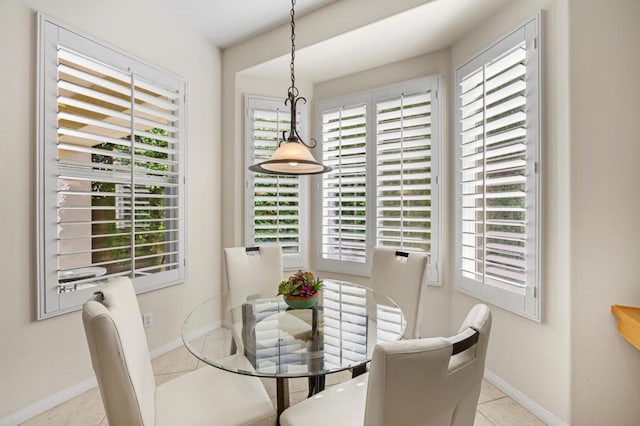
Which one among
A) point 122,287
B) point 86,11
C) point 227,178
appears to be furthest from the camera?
point 227,178

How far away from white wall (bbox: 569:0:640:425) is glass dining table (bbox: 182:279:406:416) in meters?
1.04

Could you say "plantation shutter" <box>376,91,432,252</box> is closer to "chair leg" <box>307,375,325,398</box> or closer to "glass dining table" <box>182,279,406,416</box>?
"glass dining table" <box>182,279,406,416</box>

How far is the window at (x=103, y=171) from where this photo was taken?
1945 millimetres

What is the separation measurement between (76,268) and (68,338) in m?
0.47

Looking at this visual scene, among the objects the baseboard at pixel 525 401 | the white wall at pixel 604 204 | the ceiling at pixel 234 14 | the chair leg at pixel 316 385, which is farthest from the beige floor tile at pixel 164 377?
the ceiling at pixel 234 14

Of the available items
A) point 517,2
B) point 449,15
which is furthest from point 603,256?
point 449,15

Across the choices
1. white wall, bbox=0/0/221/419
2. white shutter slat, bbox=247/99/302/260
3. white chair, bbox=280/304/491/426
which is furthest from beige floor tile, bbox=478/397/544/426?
white wall, bbox=0/0/221/419

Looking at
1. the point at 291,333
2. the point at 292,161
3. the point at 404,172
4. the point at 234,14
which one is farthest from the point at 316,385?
the point at 234,14

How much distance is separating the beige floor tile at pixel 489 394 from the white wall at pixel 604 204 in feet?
1.52

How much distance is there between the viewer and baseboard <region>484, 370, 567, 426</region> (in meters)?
1.81

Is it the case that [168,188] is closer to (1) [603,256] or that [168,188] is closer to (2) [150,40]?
(2) [150,40]

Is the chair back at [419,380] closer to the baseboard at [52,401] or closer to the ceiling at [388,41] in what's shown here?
the baseboard at [52,401]

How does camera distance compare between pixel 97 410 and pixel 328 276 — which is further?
pixel 328 276

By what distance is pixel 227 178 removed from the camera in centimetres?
329
